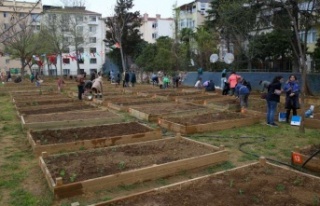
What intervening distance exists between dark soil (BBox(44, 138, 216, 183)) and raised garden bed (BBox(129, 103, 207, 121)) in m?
4.07

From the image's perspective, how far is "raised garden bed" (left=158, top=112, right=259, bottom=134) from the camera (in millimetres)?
10289

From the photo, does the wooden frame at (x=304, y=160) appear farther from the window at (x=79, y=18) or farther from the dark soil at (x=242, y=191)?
the window at (x=79, y=18)

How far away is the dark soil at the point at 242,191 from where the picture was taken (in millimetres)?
4914

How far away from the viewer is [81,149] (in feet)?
27.2

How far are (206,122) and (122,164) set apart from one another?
204 inches

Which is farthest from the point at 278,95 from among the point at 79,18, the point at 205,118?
the point at 79,18

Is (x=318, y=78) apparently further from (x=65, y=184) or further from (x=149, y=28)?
(x=149, y=28)

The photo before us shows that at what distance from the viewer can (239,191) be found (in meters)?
5.29

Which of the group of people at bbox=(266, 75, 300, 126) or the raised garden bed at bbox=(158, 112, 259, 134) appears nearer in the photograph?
the raised garden bed at bbox=(158, 112, 259, 134)

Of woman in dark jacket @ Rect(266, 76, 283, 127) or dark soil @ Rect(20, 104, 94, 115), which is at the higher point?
woman in dark jacket @ Rect(266, 76, 283, 127)

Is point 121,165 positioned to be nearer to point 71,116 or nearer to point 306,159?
point 306,159

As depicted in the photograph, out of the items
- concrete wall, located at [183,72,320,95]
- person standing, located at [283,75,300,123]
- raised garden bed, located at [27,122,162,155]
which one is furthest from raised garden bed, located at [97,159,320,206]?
concrete wall, located at [183,72,320,95]

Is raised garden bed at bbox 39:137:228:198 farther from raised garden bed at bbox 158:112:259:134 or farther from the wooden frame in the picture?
raised garden bed at bbox 158:112:259:134

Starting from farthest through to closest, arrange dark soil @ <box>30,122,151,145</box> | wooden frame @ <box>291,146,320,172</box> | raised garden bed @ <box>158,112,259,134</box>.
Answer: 1. raised garden bed @ <box>158,112,259,134</box>
2. dark soil @ <box>30,122,151,145</box>
3. wooden frame @ <box>291,146,320,172</box>
